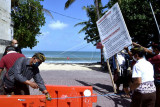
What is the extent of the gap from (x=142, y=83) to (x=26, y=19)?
18.1 meters

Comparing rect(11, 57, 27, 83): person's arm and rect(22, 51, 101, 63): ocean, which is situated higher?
rect(22, 51, 101, 63): ocean

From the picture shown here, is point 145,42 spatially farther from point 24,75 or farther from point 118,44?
point 24,75

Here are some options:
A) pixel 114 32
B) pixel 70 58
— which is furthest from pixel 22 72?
pixel 70 58

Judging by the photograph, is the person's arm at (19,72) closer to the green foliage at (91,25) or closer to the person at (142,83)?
the person at (142,83)

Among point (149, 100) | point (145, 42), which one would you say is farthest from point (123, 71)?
point (145, 42)

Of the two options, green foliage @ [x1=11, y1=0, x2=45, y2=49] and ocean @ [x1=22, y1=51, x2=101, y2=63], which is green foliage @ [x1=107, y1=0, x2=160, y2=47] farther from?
green foliage @ [x1=11, y1=0, x2=45, y2=49]

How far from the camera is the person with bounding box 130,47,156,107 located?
2.87 m

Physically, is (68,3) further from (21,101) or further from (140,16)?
(21,101)

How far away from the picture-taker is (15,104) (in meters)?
3.10

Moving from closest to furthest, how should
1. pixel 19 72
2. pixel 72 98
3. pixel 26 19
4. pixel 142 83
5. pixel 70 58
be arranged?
pixel 142 83, pixel 19 72, pixel 72 98, pixel 26 19, pixel 70 58

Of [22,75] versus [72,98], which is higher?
[22,75]

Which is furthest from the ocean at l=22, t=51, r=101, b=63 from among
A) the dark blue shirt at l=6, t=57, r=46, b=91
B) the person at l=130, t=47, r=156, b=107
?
the person at l=130, t=47, r=156, b=107

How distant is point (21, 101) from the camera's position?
123 inches

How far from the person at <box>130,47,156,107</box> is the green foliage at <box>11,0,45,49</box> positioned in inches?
668
